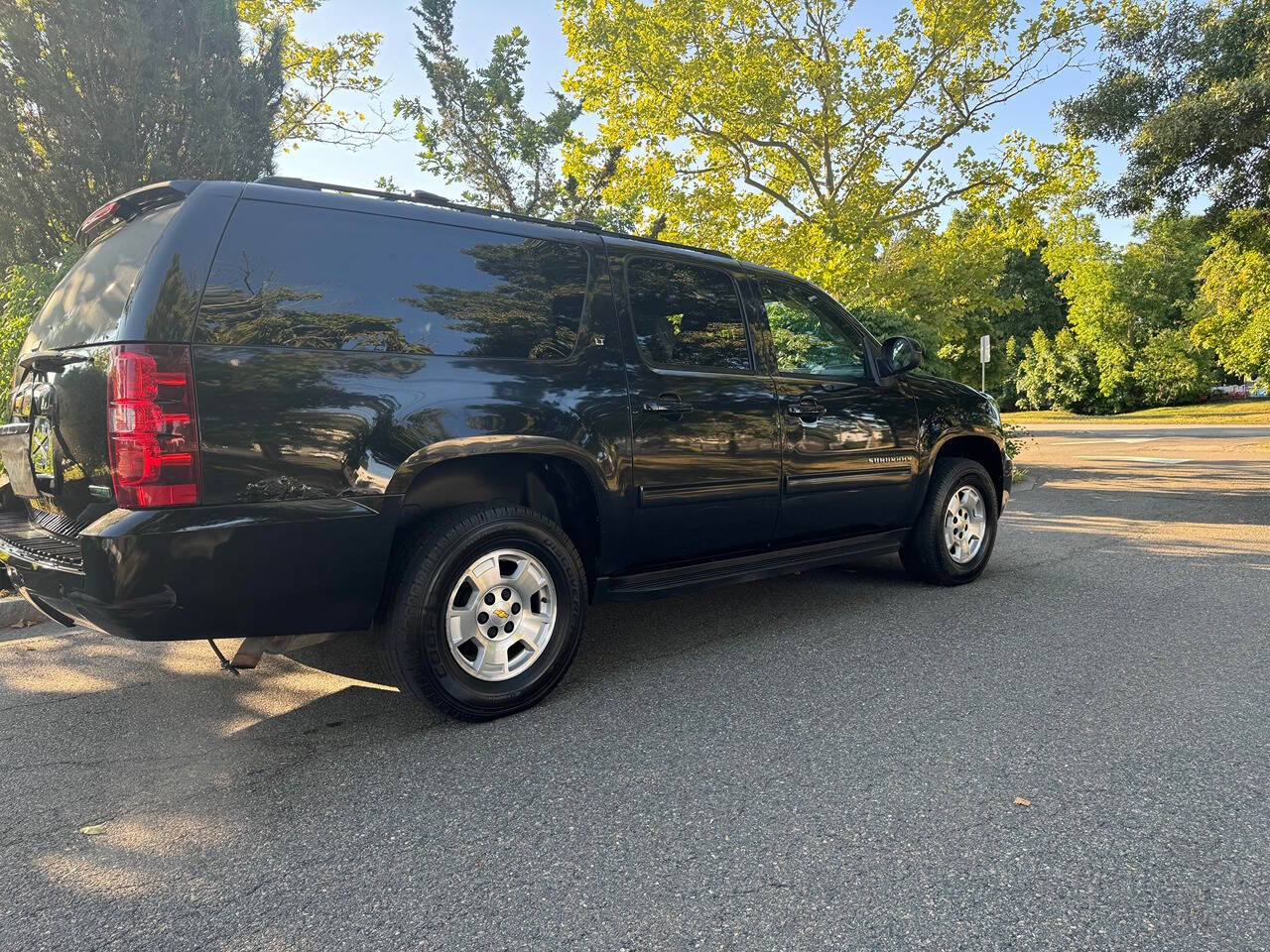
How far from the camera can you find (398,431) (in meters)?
2.98

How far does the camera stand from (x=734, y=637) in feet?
14.3

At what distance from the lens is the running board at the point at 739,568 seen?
12.1ft

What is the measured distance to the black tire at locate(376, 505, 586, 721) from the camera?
3043 mm

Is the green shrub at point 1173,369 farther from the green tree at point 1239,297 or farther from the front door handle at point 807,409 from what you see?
the front door handle at point 807,409

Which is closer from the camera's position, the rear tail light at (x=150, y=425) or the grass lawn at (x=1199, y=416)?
the rear tail light at (x=150, y=425)

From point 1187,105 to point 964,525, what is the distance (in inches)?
314

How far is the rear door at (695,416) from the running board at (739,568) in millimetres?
72

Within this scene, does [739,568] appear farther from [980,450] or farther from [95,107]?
[95,107]

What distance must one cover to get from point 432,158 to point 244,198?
18.2 meters

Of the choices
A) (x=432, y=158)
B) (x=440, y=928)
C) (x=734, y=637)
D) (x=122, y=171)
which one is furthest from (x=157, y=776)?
(x=432, y=158)

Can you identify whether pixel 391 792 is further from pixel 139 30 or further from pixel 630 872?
pixel 139 30

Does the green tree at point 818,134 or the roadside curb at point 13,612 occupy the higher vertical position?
the green tree at point 818,134

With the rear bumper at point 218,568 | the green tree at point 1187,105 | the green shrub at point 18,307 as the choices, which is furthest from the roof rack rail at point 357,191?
the green tree at point 1187,105

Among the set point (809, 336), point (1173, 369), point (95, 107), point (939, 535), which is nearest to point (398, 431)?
point (809, 336)
